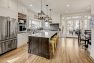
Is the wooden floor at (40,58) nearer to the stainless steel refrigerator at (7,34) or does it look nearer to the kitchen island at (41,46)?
the kitchen island at (41,46)

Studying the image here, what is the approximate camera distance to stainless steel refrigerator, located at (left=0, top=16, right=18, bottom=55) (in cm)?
399

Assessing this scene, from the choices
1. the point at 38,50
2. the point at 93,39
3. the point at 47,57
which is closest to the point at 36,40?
the point at 38,50

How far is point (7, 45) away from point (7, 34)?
60cm

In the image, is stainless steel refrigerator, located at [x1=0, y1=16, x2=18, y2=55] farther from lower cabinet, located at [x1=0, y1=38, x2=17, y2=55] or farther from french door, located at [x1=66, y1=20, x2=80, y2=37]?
french door, located at [x1=66, y1=20, x2=80, y2=37]

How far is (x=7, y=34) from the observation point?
4.32m

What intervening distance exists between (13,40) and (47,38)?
2.36 metres

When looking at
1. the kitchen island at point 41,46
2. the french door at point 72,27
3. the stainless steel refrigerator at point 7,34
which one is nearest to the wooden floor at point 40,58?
the kitchen island at point 41,46

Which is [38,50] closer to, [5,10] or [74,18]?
[5,10]

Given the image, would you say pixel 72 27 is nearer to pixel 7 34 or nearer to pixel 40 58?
pixel 40 58

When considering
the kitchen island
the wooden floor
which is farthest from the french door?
the kitchen island

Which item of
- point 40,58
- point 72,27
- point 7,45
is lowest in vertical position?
point 40,58

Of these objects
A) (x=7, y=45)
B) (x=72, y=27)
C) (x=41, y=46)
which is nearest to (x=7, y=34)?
(x=7, y=45)

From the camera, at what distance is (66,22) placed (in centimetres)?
1091

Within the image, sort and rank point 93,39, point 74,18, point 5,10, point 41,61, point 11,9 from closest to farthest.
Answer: point 41,61, point 93,39, point 5,10, point 11,9, point 74,18
